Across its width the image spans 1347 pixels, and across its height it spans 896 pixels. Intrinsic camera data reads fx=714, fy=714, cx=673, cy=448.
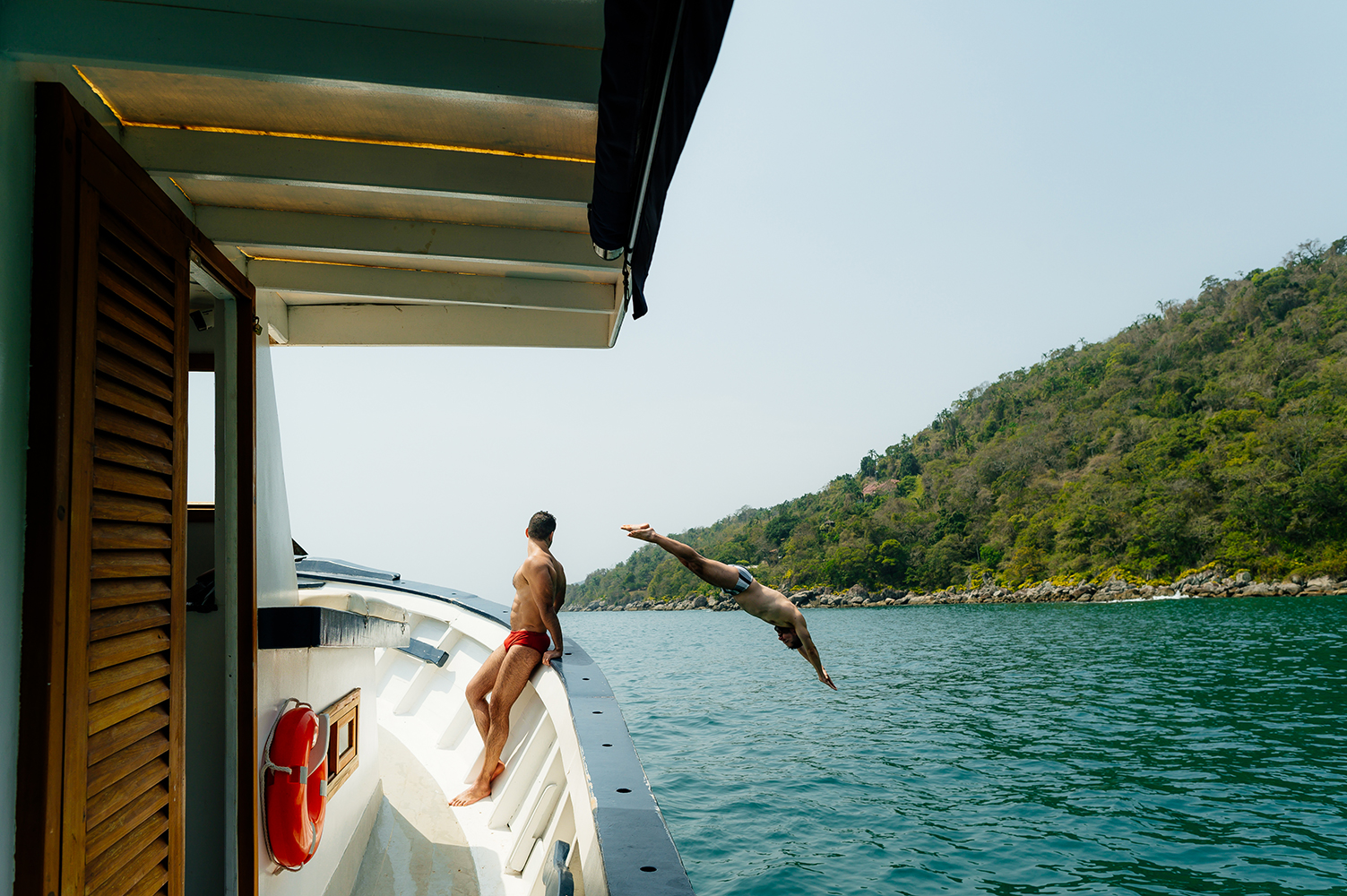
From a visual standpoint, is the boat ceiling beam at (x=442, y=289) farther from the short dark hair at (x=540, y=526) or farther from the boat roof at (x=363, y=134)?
the short dark hair at (x=540, y=526)

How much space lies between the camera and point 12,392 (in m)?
1.07

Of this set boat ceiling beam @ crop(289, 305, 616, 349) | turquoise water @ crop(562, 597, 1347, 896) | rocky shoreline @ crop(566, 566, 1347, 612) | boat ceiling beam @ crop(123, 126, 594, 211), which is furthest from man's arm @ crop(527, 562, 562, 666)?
rocky shoreline @ crop(566, 566, 1347, 612)

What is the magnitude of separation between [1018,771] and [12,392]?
37.1 feet

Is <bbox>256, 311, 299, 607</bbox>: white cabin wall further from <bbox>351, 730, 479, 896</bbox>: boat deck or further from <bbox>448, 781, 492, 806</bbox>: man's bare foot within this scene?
<bbox>448, 781, 492, 806</bbox>: man's bare foot

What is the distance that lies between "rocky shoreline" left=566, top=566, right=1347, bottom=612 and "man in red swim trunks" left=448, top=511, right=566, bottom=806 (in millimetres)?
23742

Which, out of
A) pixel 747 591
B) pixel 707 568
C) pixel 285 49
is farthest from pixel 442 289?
pixel 747 591

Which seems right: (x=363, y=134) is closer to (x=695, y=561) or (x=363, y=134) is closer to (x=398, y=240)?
(x=398, y=240)

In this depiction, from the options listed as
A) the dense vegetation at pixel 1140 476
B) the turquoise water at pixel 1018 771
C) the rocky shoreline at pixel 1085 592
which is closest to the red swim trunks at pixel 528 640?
the turquoise water at pixel 1018 771

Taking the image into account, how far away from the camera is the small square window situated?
2744 millimetres

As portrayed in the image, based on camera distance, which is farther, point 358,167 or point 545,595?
point 545,595

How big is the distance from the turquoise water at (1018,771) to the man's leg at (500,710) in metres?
3.31

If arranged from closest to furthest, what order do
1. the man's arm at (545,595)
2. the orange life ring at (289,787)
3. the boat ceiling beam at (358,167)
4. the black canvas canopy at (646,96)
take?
the black canvas canopy at (646,96)
the boat ceiling beam at (358,167)
the orange life ring at (289,787)
the man's arm at (545,595)

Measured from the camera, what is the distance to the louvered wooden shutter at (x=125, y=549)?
115 centimetres

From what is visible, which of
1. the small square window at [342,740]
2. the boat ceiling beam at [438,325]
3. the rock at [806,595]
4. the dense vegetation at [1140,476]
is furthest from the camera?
the rock at [806,595]
